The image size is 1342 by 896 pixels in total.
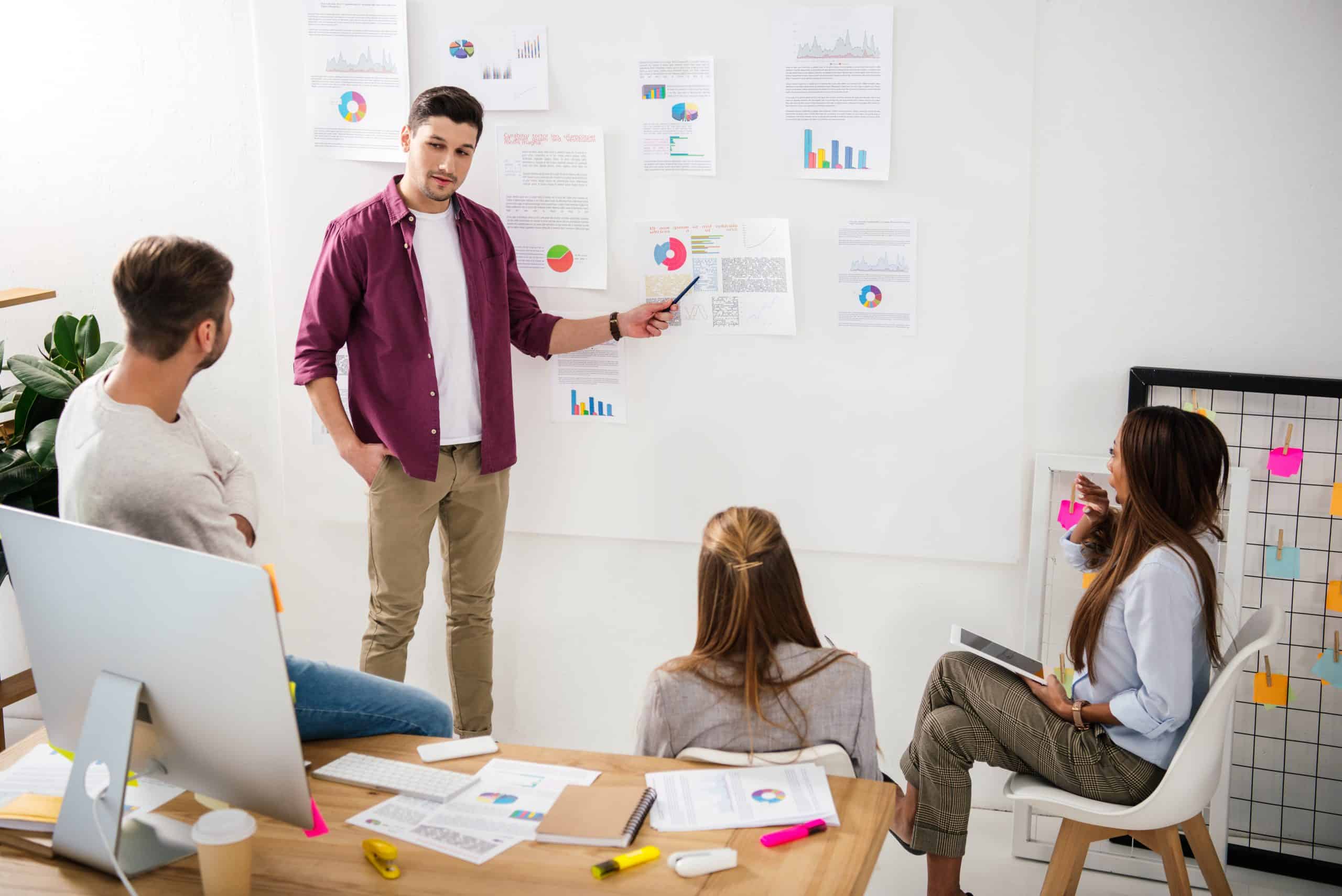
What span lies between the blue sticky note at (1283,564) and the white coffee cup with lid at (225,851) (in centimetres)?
236

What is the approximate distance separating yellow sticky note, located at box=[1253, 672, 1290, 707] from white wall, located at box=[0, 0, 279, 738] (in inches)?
107

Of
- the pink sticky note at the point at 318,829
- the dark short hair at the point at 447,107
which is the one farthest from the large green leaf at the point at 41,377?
the pink sticky note at the point at 318,829

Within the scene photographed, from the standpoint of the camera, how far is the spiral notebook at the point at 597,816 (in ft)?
5.26

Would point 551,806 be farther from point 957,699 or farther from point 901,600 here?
point 901,600

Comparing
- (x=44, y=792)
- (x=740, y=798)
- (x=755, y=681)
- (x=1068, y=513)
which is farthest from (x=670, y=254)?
(x=44, y=792)

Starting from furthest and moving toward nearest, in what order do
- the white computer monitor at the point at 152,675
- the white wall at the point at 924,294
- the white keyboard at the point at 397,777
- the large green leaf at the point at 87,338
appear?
the large green leaf at the point at 87,338, the white wall at the point at 924,294, the white keyboard at the point at 397,777, the white computer monitor at the point at 152,675

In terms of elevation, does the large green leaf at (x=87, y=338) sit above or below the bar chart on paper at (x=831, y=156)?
below

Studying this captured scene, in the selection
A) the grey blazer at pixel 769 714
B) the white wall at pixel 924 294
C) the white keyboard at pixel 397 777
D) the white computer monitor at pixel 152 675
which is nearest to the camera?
the white computer monitor at pixel 152 675

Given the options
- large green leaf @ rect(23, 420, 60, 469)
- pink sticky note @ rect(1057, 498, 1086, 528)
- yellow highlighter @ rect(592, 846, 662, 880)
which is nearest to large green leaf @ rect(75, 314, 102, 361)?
large green leaf @ rect(23, 420, 60, 469)

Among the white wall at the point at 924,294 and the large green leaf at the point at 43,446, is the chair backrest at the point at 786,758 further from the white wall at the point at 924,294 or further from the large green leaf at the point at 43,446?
the large green leaf at the point at 43,446

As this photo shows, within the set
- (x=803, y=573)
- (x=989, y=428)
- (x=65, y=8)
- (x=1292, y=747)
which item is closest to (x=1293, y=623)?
(x=1292, y=747)

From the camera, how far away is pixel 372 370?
2934 millimetres

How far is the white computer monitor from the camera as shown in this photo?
142cm

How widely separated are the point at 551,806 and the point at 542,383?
5.38ft
